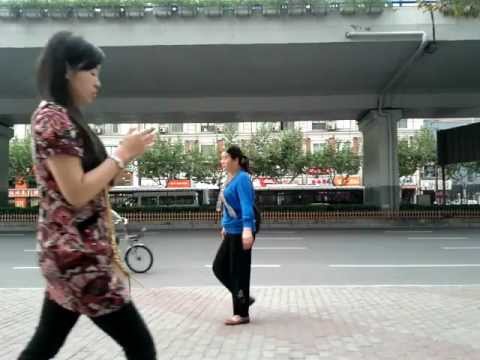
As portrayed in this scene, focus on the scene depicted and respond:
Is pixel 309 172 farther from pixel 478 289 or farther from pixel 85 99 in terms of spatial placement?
pixel 85 99

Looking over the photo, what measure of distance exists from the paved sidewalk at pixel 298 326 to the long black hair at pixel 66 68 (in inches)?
97.9

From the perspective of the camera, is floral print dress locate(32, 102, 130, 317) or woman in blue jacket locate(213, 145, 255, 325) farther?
woman in blue jacket locate(213, 145, 255, 325)

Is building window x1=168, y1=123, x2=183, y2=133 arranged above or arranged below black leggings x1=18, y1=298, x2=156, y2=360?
above

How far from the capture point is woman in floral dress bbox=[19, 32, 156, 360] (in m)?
2.01

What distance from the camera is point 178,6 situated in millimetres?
17141

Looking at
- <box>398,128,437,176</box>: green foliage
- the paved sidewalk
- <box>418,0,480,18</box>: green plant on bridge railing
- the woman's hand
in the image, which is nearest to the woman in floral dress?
the paved sidewalk

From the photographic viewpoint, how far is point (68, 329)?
7.39 feet

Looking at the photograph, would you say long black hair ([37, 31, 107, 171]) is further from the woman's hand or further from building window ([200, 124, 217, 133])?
building window ([200, 124, 217, 133])

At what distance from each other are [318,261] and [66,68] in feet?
31.3

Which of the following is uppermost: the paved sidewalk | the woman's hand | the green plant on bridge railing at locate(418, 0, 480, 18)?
the green plant on bridge railing at locate(418, 0, 480, 18)

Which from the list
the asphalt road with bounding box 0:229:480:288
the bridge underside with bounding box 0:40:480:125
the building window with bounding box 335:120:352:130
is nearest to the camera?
the asphalt road with bounding box 0:229:480:288

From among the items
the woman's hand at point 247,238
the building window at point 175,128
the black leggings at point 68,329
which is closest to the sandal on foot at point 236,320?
the woman's hand at point 247,238

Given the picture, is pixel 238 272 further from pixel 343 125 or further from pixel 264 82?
pixel 343 125

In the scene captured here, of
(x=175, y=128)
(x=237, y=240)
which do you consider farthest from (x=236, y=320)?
(x=175, y=128)
